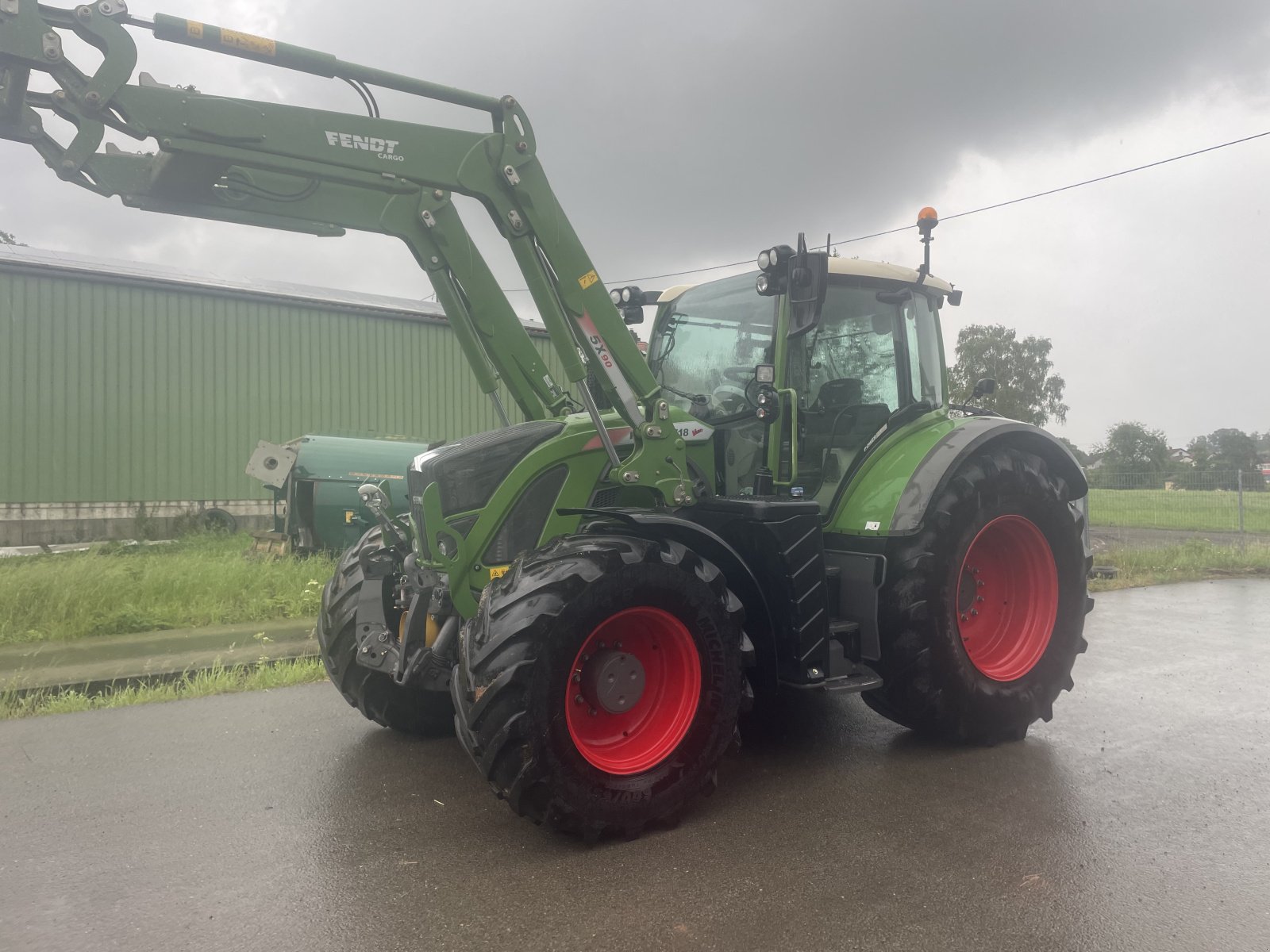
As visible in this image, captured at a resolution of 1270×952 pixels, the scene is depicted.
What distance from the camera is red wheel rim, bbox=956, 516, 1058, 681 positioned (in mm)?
4836

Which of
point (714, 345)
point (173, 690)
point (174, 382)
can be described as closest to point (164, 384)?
point (174, 382)

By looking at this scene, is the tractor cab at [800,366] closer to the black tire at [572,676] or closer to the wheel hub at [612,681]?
the black tire at [572,676]

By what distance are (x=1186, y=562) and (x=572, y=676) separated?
11823mm

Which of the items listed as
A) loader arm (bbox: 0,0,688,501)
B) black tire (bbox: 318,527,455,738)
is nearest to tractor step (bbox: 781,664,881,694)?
loader arm (bbox: 0,0,688,501)

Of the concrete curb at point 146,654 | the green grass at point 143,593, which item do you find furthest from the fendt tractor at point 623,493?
the green grass at point 143,593

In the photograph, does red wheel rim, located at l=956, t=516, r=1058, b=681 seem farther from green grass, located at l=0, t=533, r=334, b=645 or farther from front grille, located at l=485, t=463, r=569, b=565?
green grass, located at l=0, t=533, r=334, b=645

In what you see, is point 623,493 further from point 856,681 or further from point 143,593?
point 143,593

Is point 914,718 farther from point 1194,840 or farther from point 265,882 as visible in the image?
point 265,882

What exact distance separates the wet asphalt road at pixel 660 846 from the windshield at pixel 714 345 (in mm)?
1797

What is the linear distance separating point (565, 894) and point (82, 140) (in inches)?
120

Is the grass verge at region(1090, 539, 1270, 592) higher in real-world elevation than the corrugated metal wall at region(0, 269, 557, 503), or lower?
lower

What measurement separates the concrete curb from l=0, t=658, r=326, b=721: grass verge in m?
0.11

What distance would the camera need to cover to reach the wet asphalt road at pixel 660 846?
2.75 metres

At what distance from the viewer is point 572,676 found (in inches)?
132
